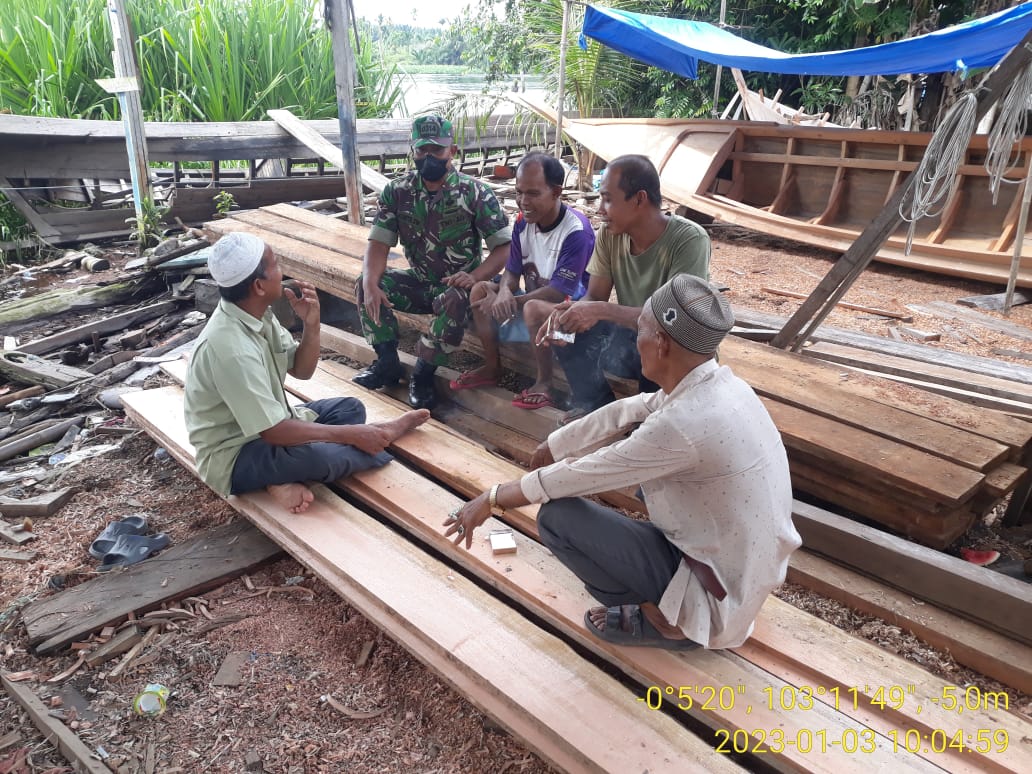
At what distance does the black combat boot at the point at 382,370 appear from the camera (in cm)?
418

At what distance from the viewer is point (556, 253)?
141 inches

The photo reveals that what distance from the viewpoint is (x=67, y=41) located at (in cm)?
855

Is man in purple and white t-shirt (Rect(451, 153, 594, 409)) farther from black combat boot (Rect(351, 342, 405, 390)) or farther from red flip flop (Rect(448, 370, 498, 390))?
black combat boot (Rect(351, 342, 405, 390))

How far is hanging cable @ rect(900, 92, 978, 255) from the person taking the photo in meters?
3.28

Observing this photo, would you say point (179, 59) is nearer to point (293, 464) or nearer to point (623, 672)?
point (293, 464)

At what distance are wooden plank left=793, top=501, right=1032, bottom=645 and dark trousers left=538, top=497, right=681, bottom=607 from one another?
3.05ft

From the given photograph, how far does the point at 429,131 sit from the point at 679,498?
8.58ft

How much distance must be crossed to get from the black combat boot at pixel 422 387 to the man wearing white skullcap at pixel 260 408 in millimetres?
612

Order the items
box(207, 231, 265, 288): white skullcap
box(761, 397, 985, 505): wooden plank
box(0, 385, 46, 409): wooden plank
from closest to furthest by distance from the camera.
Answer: box(761, 397, 985, 505): wooden plank
box(207, 231, 265, 288): white skullcap
box(0, 385, 46, 409): wooden plank

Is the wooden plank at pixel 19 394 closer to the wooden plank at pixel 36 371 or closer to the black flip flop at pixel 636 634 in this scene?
the wooden plank at pixel 36 371

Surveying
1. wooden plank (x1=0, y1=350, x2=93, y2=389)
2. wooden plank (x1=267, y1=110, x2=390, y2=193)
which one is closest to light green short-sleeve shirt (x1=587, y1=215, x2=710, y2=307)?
wooden plank (x1=0, y1=350, x2=93, y2=389)

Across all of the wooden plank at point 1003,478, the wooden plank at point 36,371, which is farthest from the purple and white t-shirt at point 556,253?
the wooden plank at point 36,371

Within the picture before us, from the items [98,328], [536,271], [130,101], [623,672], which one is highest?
[130,101]

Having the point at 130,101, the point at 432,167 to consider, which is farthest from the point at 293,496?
the point at 130,101
